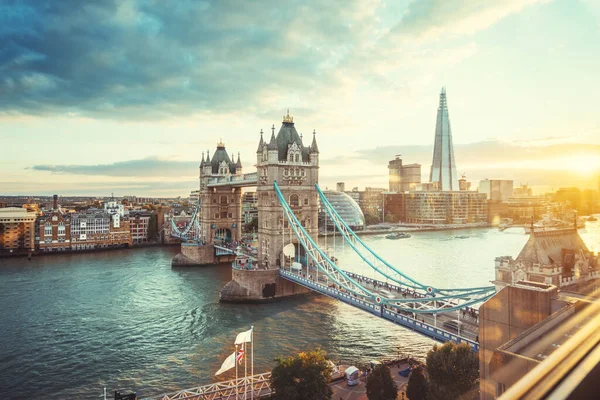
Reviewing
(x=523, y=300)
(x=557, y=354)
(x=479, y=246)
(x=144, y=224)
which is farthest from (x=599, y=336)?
(x=144, y=224)

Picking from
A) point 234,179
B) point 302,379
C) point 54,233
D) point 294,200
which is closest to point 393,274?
point 294,200

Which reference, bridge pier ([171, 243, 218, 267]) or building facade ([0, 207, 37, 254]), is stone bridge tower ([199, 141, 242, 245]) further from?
building facade ([0, 207, 37, 254])

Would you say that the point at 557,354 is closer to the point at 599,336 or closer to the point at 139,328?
the point at 599,336

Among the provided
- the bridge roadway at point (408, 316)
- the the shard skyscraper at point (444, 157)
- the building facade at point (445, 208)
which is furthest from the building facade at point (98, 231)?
the the shard skyscraper at point (444, 157)

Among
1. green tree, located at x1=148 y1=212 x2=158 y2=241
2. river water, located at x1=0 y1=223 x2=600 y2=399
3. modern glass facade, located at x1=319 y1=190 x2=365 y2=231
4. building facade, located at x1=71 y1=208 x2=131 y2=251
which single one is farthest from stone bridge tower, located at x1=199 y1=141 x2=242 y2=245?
modern glass facade, located at x1=319 y1=190 x2=365 y2=231

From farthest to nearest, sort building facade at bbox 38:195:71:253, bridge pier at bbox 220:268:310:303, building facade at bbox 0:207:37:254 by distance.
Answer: building facade at bbox 38:195:71:253 → building facade at bbox 0:207:37:254 → bridge pier at bbox 220:268:310:303

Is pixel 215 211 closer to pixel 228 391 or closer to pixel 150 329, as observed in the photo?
pixel 150 329
